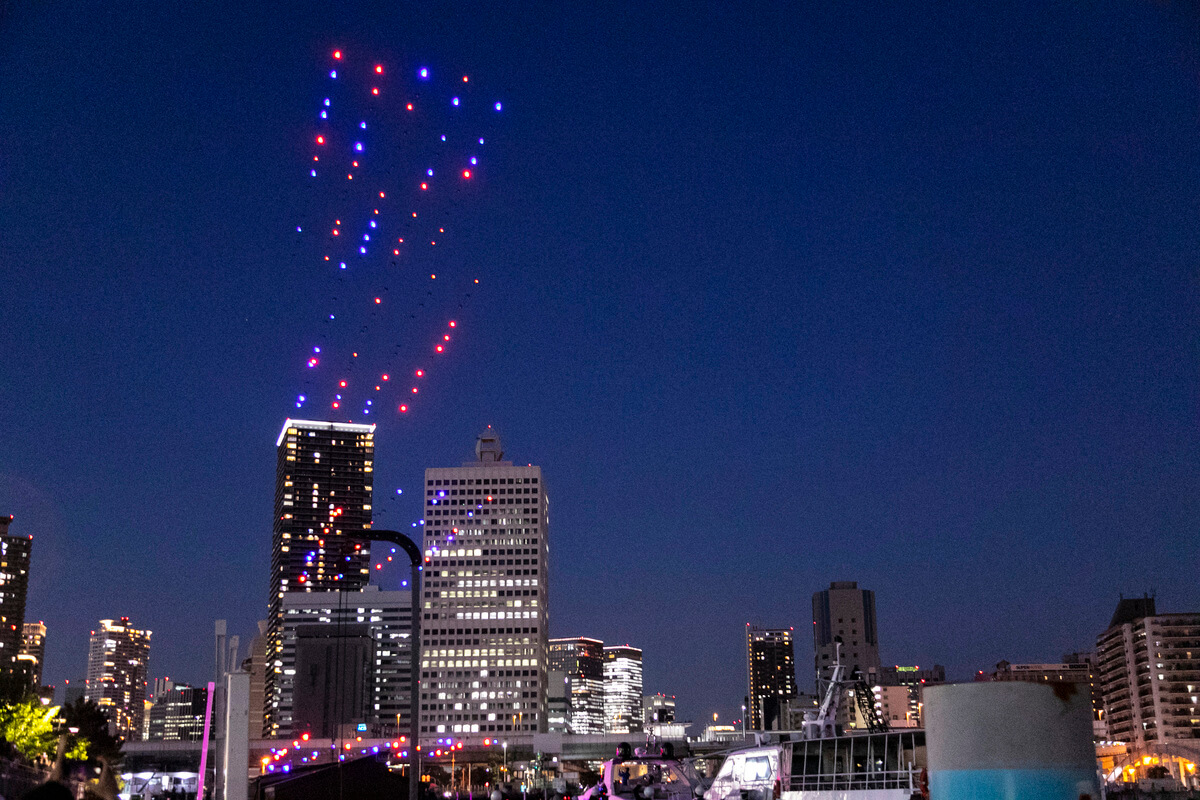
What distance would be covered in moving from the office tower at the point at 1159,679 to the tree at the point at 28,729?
498 feet

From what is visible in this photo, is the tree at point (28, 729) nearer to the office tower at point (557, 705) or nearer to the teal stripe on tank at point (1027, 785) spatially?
the teal stripe on tank at point (1027, 785)

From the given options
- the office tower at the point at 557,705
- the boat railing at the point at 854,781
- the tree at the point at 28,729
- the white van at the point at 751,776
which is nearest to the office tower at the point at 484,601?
the office tower at the point at 557,705

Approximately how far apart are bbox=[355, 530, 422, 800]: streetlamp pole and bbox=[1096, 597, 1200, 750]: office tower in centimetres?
16501

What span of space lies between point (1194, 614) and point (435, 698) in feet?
405

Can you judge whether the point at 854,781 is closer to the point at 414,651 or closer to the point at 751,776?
the point at 751,776

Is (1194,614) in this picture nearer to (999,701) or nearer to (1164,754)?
(1164,754)

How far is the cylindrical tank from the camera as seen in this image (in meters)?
5.95

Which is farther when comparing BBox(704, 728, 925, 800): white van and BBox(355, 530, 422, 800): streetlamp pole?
BBox(704, 728, 925, 800): white van

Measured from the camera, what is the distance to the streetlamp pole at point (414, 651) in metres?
16.8

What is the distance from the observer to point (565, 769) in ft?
438

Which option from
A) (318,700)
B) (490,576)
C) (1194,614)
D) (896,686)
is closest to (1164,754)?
(896,686)

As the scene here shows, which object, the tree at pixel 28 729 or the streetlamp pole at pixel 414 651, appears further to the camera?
the tree at pixel 28 729

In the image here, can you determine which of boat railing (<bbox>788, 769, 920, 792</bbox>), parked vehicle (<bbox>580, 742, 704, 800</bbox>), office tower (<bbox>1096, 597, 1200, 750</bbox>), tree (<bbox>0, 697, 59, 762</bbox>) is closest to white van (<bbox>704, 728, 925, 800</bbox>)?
boat railing (<bbox>788, 769, 920, 792</bbox>)

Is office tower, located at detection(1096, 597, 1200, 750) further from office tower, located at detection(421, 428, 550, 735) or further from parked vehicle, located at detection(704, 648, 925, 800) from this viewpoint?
parked vehicle, located at detection(704, 648, 925, 800)
